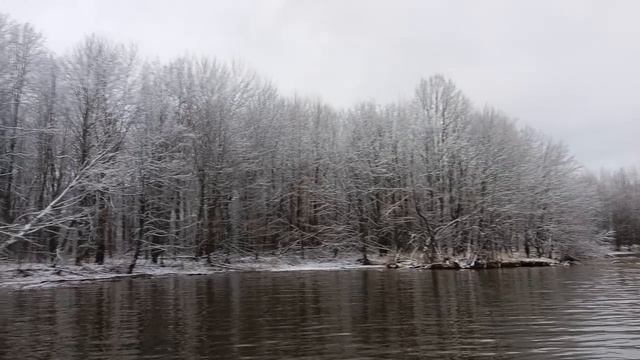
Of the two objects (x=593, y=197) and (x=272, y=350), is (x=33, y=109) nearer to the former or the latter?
(x=272, y=350)

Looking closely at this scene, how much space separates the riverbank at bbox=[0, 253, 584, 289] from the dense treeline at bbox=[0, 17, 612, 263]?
1745 mm

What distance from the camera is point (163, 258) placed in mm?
54469

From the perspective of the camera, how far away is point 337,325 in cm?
1581

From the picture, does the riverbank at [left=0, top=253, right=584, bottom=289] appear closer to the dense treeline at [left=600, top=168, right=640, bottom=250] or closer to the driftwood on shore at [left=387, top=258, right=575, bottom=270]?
the driftwood on shore at [left=387, top=258, right=575, bottom=270]

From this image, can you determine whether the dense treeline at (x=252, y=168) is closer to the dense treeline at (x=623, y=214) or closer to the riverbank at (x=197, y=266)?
the riverbank at (x=197, y=266)

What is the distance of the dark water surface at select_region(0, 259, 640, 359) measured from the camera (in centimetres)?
1192

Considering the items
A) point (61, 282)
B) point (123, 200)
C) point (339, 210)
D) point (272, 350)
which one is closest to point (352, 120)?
point (339, 210)

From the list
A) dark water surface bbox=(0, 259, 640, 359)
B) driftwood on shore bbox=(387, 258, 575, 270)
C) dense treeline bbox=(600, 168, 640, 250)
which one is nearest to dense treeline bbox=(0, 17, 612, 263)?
driftwood on shore bbox=(387, 258, 575, 270)

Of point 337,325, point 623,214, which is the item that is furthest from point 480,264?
point 623,214

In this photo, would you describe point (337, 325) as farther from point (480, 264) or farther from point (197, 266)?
point (197, 266)

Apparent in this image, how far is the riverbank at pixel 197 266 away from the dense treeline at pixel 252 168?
A: 1.75m

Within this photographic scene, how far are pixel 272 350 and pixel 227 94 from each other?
5220 cm

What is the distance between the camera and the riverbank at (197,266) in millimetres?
38906

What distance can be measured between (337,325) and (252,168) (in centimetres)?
4661
